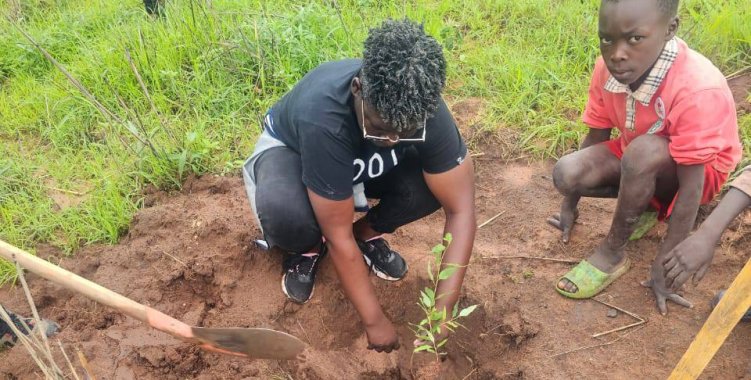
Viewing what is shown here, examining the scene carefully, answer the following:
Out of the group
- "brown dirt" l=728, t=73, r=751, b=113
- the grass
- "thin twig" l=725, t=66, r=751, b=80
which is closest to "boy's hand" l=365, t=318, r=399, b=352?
the grass

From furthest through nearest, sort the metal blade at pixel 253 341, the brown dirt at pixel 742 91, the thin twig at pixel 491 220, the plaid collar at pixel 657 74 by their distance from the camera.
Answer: the brown dirt at pixel 742 91 → the thin twig at pixel 491 220 → the plaid collar at pixel 657 74 → the metal blade at pixel 253 341

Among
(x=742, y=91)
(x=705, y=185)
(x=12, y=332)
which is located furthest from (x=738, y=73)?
(x=12, y=332)

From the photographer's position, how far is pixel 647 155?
2191 millimetres

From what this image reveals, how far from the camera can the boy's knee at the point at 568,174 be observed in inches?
99.7

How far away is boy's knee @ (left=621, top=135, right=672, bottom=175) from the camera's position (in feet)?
7.16

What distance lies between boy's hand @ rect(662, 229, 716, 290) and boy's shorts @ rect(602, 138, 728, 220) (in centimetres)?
22

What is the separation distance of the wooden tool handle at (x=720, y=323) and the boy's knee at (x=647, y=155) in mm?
846

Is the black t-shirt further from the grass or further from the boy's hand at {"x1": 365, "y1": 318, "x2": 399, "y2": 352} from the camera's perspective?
the grass

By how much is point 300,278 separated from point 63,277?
3.93 feet

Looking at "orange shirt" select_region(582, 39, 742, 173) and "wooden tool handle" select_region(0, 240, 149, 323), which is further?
"orange shirt" select_region(582, 39, 742, 173)

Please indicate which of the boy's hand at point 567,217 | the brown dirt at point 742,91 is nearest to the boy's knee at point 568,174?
the boy's hand at point 567,217

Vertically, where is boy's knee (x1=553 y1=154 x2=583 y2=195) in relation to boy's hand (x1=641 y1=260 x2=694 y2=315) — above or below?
above

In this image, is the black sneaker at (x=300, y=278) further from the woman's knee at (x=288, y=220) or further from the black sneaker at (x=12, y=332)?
the black sneaker at (x=12, y=332)

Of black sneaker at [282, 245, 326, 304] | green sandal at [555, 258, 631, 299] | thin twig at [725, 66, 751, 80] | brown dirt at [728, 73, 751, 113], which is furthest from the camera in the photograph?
thin twig at [725, 66, 751, 80]
